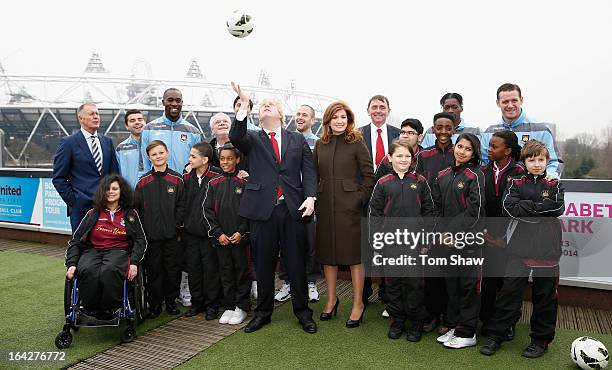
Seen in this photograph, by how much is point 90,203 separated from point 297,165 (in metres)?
1.83

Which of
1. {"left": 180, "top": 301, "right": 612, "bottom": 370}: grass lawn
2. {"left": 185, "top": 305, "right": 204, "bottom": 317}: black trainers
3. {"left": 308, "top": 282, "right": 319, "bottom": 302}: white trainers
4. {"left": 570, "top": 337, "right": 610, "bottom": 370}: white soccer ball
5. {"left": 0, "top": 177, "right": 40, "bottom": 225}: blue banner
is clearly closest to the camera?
{"left": 570, "top": 337, "right": 610, "bottom": 370}: white soccer ball

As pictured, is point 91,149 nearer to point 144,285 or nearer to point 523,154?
point 144,285

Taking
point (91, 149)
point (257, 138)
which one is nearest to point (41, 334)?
point (91, 149)

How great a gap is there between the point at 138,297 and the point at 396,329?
1956 mm

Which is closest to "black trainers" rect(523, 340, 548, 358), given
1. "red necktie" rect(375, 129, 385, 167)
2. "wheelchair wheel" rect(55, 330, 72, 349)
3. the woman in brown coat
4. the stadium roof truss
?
the woman in brown coat

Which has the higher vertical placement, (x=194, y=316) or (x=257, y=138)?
(x=257, y=138)

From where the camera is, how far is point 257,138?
139 inches

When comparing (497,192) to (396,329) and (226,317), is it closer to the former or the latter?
(396,329)

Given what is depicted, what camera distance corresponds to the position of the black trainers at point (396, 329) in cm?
341

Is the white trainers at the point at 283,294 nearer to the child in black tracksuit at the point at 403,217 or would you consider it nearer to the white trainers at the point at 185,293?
the white trainers at the point at 185,293

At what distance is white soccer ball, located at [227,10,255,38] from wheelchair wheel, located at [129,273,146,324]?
211cm

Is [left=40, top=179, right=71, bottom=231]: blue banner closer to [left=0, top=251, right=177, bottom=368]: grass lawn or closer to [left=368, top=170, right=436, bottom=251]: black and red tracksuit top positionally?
[left=0, top=251, right=177, bottom=368]: grass lawn

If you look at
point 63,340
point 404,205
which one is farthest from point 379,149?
point 63,340

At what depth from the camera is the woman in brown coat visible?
11.7 feet
